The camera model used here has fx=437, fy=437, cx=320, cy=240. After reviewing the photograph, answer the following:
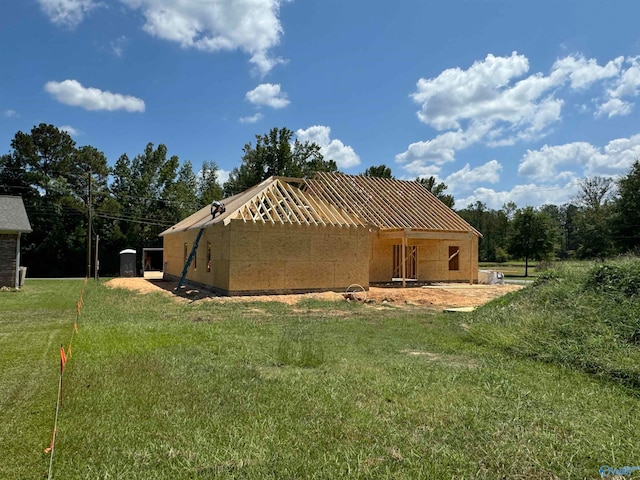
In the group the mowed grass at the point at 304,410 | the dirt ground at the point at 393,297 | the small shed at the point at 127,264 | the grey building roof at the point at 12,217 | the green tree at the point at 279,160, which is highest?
the green tree at the point at 279,160

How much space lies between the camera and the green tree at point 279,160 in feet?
137

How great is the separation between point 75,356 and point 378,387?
4605 millimetres

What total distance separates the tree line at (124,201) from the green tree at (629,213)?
0.07 meters

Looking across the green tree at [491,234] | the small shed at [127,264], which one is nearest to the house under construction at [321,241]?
the small shed at [127,264]

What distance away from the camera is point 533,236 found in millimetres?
36406

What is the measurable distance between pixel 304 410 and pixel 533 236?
3674 centimetres

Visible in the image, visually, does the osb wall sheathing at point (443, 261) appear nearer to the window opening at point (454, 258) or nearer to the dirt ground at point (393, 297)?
the window opening at point (454, 258)

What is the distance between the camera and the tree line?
3619 centimetres

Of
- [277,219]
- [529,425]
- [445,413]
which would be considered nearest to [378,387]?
[445,413]

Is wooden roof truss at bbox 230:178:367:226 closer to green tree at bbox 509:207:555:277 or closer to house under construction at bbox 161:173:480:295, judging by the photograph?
house under construction at bbox 161:173:480:295

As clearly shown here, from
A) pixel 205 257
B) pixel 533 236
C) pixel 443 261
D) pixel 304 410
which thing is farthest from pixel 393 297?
pixel 533 236

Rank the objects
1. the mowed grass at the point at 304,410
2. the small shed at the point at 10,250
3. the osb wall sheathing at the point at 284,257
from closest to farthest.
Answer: the mowed grass at the point at 304,410
the osb wall sheathing at the point at 284,257
the small shed at the point at 10,250

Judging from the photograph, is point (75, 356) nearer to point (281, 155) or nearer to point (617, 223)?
point (281, 155)

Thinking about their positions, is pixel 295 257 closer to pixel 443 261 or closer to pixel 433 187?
pixel 443 261
